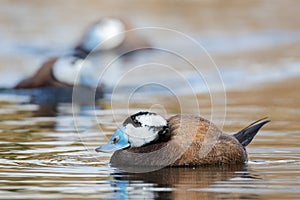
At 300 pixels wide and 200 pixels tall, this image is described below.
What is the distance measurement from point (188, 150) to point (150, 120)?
0.41 metres

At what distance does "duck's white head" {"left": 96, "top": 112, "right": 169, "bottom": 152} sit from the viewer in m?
8.91

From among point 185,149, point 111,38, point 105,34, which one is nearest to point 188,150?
point 185,149

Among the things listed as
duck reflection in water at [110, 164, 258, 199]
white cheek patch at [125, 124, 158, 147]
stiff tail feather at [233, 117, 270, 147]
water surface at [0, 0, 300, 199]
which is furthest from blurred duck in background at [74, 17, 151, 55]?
duck reflection in water at [110, 164, 258, 199]

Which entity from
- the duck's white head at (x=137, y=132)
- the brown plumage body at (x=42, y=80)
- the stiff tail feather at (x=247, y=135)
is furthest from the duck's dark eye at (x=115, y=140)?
the brown plumage body at (x=42, y=80)

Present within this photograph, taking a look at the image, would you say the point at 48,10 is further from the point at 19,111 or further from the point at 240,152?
the point at 240,152

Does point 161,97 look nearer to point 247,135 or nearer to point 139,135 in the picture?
point 247,135

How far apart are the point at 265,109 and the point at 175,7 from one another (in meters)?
11.7

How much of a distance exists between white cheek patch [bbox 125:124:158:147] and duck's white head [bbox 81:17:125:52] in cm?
1244

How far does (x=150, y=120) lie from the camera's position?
895 centimetres

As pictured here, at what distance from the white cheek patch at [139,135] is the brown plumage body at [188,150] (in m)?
0.05

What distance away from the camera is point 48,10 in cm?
2458

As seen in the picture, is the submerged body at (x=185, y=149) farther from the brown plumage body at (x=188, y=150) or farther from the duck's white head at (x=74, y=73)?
the duck's white head at (x=74, y=73)

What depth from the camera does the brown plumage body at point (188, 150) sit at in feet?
29.3

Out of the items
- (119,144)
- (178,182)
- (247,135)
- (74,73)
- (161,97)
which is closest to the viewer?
(178,182)
